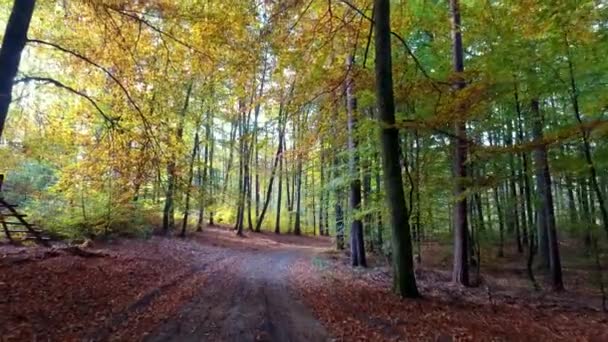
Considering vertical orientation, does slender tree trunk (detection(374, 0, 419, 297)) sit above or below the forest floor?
above

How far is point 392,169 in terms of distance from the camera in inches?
329

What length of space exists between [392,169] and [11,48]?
24.7ft

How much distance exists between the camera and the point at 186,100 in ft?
60.6

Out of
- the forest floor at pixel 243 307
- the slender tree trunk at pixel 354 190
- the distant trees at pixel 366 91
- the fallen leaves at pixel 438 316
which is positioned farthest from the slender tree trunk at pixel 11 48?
the slender tree trunk at pixel 354 190

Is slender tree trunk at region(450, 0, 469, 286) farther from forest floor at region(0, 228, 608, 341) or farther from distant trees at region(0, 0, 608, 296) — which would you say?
forest floor at region(0, 228, 608, 341)

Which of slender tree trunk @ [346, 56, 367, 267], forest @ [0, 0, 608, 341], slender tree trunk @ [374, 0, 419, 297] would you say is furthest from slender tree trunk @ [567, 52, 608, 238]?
slender tree trunk @ [346, 56, 367, 267]

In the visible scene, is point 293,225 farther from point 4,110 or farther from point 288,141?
point 4,110

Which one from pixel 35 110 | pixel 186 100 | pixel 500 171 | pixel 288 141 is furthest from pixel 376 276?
pixel 288 141

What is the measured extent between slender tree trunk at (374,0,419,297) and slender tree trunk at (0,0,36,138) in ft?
22.8

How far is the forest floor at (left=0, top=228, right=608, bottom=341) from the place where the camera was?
5695 mm

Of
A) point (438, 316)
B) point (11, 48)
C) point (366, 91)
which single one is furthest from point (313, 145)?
point (11, 48)

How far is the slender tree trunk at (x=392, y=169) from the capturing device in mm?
8164

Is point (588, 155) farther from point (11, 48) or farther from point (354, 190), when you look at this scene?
point (11, 48)

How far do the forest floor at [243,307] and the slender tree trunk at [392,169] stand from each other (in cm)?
49
